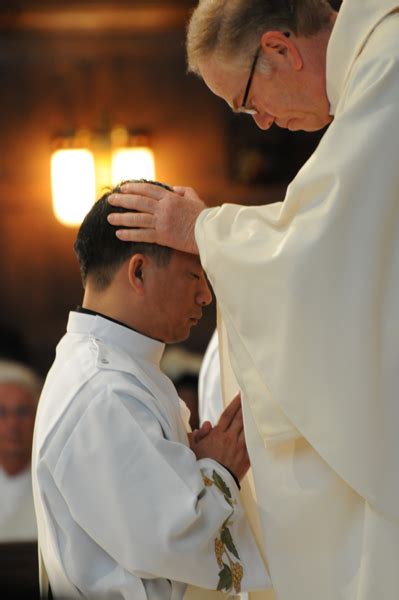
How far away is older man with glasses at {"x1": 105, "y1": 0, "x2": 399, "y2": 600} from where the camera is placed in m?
3.01

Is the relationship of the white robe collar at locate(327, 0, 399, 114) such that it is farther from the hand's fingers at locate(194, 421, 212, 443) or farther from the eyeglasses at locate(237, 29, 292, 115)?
the hand's fingers at locate(194, 421, 212, 443)

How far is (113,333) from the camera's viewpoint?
3.39 metres

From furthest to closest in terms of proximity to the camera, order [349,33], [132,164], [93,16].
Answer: [93,16]
[132,164]
[349,33]

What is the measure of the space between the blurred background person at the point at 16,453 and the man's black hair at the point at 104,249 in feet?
9.29

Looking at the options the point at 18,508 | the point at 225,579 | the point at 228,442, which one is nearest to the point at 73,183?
the point at 18,508

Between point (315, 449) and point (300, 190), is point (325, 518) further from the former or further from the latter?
point (300, 190)

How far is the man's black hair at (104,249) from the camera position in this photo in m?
3.39

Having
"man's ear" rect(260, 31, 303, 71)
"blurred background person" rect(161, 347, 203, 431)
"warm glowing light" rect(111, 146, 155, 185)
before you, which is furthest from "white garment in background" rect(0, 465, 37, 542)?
"man's ear" rect(260, 31, 303, 71)

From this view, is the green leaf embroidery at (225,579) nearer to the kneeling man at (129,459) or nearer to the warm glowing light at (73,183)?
the kneeling man at (129,459)

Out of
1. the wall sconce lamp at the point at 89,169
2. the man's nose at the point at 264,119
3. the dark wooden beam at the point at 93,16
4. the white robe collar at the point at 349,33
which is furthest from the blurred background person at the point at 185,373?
the white robe collar at the point at 349,33

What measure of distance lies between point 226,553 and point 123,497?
0.31m

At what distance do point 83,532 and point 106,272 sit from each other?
66 centimetres

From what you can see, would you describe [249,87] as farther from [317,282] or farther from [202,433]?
[202,433]

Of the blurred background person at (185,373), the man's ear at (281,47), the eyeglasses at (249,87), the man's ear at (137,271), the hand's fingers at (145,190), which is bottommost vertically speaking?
the blurred background person at (185,373)
